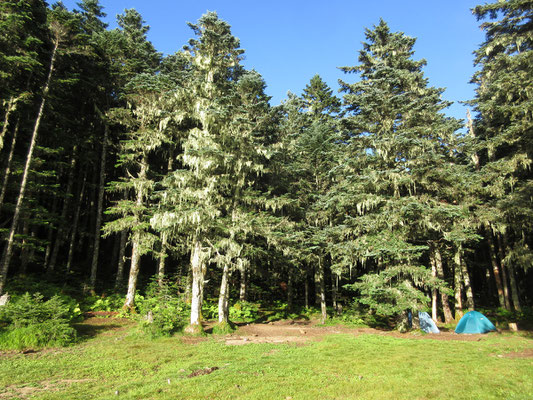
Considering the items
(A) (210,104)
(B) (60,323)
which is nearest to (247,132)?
(A) (210,104)

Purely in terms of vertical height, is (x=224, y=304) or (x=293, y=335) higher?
(x=224, y=304)

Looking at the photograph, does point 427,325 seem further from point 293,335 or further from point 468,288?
point 293,335

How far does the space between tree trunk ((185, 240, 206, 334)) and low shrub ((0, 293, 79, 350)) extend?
184 inches

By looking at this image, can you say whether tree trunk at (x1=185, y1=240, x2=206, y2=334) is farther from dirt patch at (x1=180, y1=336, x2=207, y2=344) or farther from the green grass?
the green grass

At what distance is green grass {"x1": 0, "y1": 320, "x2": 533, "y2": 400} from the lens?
19.1ft

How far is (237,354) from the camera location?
9.70 meters

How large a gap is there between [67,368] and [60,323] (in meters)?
3.76

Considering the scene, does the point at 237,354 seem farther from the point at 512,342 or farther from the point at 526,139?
the point at 526,139

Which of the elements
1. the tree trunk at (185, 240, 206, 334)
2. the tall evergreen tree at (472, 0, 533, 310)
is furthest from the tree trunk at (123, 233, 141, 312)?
the tall evergreen tree at (472, 0, 533, 310)

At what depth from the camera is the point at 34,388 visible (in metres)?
6.18

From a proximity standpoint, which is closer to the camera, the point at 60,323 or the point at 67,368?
the point at 67,368

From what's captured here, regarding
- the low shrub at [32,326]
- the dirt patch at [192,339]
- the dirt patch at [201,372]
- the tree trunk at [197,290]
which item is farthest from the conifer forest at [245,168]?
the dirt patch at [201,372]

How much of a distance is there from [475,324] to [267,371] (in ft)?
44.3

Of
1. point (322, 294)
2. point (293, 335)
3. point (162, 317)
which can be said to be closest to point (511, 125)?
point (322, 294)
